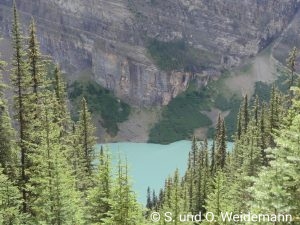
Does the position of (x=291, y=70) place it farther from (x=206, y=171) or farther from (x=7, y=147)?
(x=7, y=147)

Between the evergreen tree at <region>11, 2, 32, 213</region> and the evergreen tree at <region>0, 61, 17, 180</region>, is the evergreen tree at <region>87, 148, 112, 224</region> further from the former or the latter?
the evergreen tree at <region>0, 61, 17, 180</region>

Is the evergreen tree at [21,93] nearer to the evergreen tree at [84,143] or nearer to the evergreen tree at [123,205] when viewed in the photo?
the evergreen tree at [123,205]

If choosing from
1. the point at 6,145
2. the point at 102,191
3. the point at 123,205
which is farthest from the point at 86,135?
the point at 123,205

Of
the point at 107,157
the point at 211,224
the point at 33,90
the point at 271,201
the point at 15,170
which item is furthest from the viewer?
the point at 33,90

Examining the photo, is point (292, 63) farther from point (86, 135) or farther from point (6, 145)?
point (6, 145)

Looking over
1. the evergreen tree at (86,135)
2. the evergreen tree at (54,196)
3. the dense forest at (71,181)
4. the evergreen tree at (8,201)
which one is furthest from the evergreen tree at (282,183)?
the evergreen tree at (86,135)

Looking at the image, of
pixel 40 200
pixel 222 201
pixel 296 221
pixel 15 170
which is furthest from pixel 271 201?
pixel 15 170

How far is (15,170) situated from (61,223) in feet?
37.8

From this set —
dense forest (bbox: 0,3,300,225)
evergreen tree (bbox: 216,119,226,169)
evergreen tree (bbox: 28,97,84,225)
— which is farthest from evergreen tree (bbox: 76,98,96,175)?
evergreen tree (bbox: 28,97,84,225)

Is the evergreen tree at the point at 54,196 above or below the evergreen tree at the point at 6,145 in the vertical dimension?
below

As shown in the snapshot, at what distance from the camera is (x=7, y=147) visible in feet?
140

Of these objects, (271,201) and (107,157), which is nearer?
(271,201)

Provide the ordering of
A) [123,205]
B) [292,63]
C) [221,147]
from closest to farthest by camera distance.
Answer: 1. [123,205]
2. [292,63]
3. [221,147]

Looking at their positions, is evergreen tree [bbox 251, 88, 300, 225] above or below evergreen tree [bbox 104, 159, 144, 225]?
above
